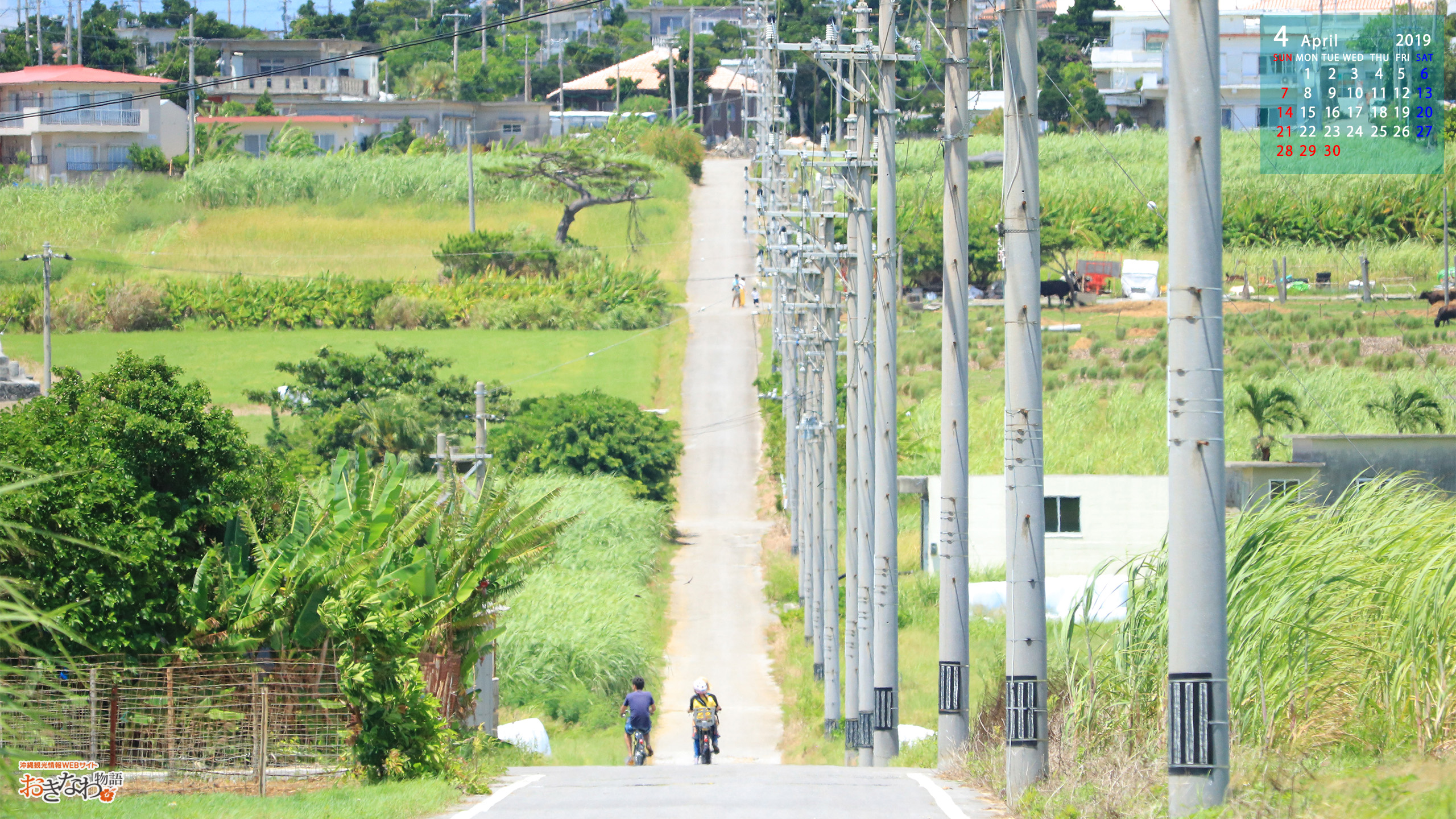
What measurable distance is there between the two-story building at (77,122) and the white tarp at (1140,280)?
56605mm

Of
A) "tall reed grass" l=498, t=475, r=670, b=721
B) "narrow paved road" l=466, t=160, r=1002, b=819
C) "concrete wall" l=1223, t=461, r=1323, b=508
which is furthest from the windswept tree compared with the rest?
"concrete wall" l=1223, t=461, r=1323, b=508

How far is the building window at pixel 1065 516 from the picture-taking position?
128ft

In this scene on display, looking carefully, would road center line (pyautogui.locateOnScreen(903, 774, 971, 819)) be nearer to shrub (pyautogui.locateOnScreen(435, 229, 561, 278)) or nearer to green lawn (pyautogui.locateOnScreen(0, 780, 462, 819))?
green lawn (pyautogui.locateOnScreen(0, 780, 462, 819))

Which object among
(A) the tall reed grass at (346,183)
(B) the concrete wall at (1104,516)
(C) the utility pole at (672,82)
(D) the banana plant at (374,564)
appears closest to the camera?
(D) the banana plant at (374,564)

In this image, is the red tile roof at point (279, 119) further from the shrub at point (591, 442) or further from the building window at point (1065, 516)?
the building window at point (1065, 516)

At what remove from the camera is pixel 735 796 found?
12602 millimetres

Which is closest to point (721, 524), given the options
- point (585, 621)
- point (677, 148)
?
point (585, 621)

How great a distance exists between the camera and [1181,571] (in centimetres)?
944

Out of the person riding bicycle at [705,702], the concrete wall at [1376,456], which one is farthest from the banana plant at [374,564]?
the concrete wall at [1376,456]

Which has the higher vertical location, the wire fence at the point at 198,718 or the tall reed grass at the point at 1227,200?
the tall reed grass at the point at 1227,200

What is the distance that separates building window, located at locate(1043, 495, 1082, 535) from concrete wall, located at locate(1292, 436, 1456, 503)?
574cm

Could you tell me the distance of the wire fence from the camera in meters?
14.4

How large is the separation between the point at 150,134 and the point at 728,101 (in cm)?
4343
